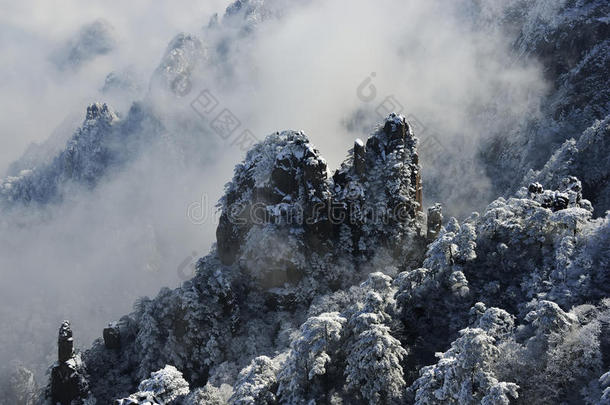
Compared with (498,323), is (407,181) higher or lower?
higher

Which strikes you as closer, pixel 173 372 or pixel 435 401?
pixel 435 401

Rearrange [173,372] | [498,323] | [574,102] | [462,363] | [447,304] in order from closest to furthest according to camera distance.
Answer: [462,363]
[173,372]
[498,323]
[447,304]
[574,102]

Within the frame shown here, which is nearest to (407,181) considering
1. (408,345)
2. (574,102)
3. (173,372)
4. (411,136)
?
(411,136)

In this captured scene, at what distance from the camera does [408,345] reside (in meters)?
64.2

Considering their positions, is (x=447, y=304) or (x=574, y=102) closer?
(x=447, y=304)

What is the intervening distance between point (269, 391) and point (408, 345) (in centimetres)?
2024

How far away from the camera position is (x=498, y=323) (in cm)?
5366

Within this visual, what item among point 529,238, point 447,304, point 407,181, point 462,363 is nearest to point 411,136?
point 407,181

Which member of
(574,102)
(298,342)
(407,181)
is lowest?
(298,342)

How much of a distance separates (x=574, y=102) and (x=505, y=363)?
453ft

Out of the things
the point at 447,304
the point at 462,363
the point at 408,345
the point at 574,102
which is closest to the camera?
the point at 462,363

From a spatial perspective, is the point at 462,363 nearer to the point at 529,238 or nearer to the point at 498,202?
the point at 529,238

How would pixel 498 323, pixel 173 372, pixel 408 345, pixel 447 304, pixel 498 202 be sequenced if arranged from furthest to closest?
pixel 498 202 → pixel 447 304 → pixel 408 345 → pixel 498 323 → pixel 173 372

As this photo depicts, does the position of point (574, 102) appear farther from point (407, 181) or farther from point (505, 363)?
point (505, 363)
